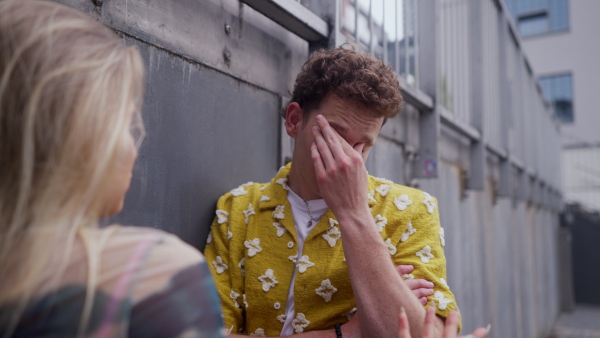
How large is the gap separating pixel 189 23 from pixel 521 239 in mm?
8129

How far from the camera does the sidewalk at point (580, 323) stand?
11.5 meters

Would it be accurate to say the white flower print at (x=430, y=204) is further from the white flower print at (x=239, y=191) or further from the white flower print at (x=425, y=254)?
the white flower print at (x=239, y=191)

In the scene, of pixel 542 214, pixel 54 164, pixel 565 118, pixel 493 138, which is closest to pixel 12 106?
pixel 54 164

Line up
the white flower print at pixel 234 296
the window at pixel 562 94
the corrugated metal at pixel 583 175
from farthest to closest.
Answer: the window at pixel 562 94
the corrugated metal at pixel 583 175
the white flower print at pixel 234 296

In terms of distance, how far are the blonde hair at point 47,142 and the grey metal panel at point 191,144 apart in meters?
0.86

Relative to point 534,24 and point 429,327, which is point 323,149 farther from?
point 534,24

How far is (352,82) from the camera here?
6.47ft

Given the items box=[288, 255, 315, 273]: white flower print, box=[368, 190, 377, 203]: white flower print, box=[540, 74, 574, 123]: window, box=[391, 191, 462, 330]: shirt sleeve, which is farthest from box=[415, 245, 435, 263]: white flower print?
box=[540, 74, 574, 123]: window

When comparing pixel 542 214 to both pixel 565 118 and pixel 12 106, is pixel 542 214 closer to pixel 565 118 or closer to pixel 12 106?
pixel 565 118

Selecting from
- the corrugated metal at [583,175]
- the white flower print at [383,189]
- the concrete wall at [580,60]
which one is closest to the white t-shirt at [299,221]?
the white flower print at [383,189]

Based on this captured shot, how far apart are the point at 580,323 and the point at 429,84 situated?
11.1 m

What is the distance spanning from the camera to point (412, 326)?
1601mm

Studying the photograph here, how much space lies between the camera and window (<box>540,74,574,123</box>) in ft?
66.8

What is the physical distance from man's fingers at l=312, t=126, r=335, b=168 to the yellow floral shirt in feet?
0.77
